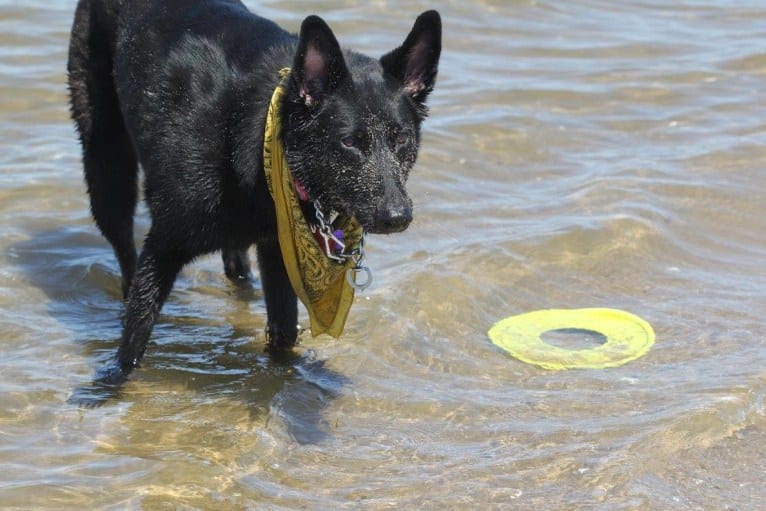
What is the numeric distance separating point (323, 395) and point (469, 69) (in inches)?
216

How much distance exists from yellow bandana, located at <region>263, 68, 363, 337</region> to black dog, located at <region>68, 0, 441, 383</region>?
7 cm

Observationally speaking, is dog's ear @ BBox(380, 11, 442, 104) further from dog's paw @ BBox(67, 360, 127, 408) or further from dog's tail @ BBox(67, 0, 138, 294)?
dog's paw @ BBox(67, 360, 127, 408)

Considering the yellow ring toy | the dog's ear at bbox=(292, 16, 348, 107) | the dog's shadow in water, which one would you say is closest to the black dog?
the dog's ear at bbox=(292, 16, 348, 107)

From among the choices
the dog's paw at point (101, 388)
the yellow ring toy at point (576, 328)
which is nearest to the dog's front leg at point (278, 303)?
the dog's paw at point (101, 388)

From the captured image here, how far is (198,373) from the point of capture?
5.36 meters

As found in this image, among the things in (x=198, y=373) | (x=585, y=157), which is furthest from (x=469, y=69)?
(x=198, y=373)

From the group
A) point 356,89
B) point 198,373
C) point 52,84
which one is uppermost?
point 356,89

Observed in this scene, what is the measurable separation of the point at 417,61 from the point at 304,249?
93 cm

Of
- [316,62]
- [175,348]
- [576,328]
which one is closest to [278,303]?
[175,348]

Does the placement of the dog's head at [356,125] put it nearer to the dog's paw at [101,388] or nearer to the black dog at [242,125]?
the black dog at [242,125]

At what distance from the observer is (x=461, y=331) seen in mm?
5836

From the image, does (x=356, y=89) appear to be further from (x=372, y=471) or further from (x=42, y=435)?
(x=42, y=435)

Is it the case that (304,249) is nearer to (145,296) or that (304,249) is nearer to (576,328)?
(145,296)

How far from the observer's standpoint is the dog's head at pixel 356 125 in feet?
14.2
